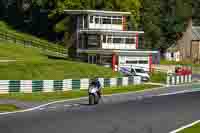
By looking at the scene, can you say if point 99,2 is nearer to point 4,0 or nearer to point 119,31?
point 119,31

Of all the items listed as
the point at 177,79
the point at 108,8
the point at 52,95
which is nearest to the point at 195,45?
the point at 108,8

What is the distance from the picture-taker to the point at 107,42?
284 feet

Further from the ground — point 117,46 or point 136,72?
point 117,46

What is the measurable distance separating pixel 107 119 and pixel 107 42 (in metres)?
55.6

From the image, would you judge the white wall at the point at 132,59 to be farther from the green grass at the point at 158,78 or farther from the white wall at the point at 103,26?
the white wall at the point at 103,26

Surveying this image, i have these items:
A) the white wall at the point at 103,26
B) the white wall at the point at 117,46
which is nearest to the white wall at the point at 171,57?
the white wall at the point at 117,46

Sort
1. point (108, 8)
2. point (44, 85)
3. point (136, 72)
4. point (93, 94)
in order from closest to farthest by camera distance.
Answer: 1. point (93, 94)
2. point (44, 85)
3. point (136, 72)
4. point (108, 8)

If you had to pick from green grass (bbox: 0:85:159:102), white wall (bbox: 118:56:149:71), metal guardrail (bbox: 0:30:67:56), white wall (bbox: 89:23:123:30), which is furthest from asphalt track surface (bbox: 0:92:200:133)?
metal guardrail (bbox: 0:30:67:56)

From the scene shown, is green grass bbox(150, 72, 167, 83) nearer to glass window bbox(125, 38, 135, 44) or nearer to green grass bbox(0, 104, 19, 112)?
glass window bbox(125, 38, 135, 44)

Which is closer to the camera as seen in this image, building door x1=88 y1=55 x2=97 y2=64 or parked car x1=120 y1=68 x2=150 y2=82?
parked car x1=120 y1=68 x2=150 y2=82

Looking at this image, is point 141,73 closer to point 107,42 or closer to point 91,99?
point 107,42

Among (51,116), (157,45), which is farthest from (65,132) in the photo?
(157,45)

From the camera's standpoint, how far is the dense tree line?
341ft

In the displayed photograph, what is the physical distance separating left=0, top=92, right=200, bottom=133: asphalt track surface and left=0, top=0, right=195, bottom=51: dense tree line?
59.0 m
